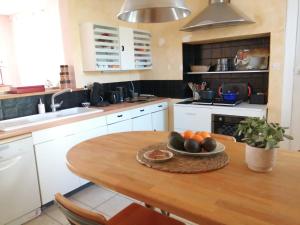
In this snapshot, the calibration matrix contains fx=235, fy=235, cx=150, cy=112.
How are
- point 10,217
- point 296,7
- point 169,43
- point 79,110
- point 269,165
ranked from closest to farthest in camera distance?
point 269,165 < point 10,217 < point 296,7 < point 79,110 < point 169,43

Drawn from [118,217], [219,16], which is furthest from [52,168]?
[219,16]

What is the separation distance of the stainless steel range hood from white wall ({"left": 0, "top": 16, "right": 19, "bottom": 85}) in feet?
14.3

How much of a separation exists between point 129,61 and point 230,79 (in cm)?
158

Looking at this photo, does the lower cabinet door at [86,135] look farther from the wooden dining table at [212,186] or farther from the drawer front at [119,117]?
the wooden dining table at [212,186]

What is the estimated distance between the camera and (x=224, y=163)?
1.27m

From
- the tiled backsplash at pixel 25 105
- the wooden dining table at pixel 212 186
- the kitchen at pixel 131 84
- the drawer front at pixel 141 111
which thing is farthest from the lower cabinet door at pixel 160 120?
the wooden dining table at pixel 212 186

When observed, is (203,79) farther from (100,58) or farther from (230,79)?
(100,58)

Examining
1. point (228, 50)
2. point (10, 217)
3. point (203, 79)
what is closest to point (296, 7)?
point (228, 50)

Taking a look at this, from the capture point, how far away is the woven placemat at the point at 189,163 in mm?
1214

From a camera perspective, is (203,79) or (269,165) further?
(203,79)

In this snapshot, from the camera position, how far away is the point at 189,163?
1.28 meters

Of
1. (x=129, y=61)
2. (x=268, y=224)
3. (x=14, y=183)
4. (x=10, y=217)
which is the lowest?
(x=10, y=217)

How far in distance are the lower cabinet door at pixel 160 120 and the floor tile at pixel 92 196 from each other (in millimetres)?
1366

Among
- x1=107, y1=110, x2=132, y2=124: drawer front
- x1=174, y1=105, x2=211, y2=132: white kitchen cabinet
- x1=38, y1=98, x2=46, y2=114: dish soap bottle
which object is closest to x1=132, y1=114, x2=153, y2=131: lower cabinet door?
x1=107, y1=110, x2=132, y2=124: drawer front
